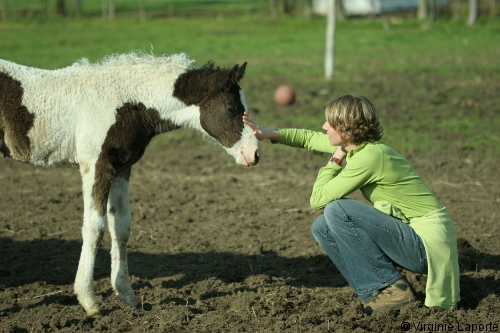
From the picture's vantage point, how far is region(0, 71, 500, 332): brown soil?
15.3ft

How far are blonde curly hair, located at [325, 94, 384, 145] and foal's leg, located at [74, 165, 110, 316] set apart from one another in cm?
191

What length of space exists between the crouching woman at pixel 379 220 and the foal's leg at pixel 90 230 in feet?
5.72

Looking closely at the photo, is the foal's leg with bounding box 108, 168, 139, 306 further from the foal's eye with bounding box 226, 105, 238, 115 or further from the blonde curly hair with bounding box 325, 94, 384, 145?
the blonde curly hair with bounding box 325, 94, 384, 145

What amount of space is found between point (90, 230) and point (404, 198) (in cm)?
252

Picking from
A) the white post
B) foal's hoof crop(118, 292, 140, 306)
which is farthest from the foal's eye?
the white post

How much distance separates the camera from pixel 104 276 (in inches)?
230

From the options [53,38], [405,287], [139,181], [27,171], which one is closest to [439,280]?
[405,287]

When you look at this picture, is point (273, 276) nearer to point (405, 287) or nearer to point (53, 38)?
point (405, 287)

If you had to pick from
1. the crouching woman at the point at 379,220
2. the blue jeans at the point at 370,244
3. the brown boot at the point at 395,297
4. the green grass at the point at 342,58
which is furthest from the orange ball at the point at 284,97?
the brown boot at the point at 395,297

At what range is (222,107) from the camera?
199 inches

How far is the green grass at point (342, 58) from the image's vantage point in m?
11.7

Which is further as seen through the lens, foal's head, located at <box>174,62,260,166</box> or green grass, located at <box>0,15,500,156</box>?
green grass, located at <box>0,15,500,156</box>

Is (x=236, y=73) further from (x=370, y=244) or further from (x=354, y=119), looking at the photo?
(x=370, y=244)

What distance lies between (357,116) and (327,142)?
66cm
